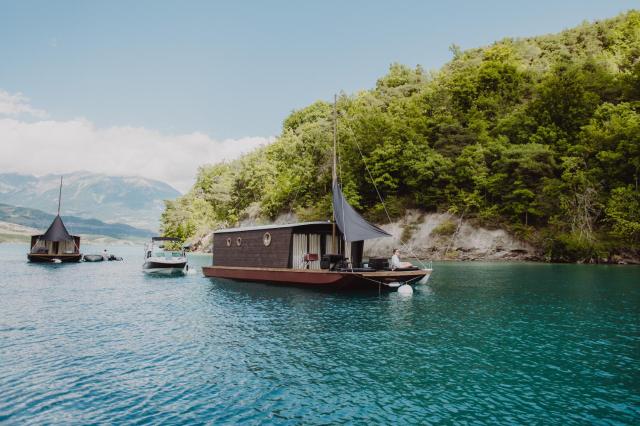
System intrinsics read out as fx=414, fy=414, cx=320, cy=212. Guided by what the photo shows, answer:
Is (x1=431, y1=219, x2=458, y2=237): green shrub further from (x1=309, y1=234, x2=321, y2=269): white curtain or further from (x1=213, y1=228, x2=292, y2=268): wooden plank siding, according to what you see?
(x1=213, y1=228, x2=292, y2=268): wooden plank siding

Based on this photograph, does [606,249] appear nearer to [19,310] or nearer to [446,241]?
[446,241]

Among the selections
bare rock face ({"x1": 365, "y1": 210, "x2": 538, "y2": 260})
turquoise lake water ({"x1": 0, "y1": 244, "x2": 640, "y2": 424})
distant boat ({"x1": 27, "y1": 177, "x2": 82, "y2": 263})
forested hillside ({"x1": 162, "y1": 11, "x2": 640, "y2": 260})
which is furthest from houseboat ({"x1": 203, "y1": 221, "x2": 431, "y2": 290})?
distant boat ({"x1": 27, "y1": 177, "x2": 82, "y2": 263})

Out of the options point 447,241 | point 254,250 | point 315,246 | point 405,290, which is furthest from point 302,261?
point 447,241

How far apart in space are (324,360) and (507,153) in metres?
54.5

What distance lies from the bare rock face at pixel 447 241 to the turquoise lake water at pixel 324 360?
108 feet

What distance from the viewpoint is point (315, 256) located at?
31.8 metres

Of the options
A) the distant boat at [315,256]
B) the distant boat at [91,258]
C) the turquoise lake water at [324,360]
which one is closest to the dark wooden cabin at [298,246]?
the distant boat at [315,256]

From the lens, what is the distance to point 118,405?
31.7 ft

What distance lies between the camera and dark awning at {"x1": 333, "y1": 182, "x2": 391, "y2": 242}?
28391 millimetres

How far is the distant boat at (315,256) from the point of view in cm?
2767

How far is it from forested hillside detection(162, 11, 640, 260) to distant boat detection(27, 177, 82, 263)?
1407 inches

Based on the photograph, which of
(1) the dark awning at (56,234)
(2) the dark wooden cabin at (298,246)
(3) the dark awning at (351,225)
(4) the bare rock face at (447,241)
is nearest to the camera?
(3) the dark awning at (351,225)

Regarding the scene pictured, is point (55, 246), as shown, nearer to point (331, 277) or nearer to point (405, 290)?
point (331, 277)

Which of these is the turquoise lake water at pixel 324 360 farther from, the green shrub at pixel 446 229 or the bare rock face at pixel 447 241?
the green shrub at pixel 446 229
